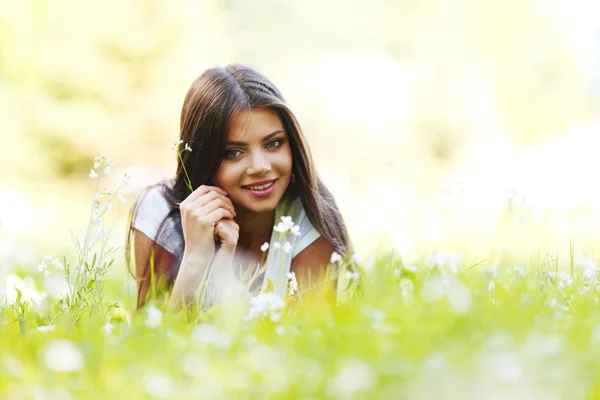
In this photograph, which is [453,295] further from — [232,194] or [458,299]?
[232,194]

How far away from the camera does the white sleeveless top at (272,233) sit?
3352mm

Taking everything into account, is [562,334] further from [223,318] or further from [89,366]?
[89,366]

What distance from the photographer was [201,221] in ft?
9.90

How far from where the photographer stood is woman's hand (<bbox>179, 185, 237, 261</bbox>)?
119 inches

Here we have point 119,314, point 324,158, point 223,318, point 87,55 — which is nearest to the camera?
point 223,318

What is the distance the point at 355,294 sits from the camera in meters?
2.28

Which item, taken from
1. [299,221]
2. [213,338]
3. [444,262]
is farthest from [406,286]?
[299,221]

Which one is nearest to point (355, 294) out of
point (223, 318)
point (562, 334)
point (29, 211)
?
point (223, 318)

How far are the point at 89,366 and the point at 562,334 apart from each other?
3.41 ft

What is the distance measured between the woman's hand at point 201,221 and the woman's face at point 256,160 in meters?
0.11

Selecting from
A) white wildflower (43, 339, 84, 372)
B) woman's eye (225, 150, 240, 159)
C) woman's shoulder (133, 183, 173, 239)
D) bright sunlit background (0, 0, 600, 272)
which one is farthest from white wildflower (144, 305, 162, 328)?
bright sunlit background (0, 0, 600, 272)

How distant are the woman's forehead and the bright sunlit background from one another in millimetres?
7232

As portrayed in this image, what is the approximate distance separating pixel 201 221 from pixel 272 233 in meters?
0.58

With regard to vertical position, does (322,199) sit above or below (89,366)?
above
